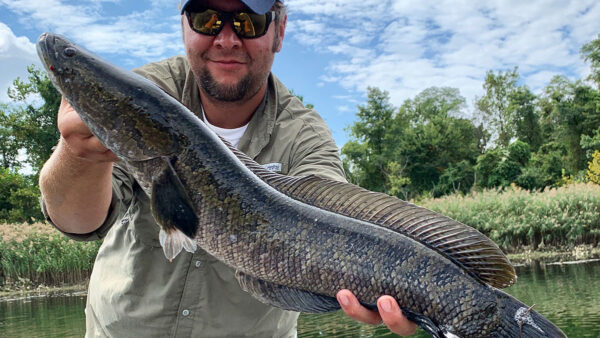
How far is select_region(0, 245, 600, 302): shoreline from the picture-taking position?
14.2m

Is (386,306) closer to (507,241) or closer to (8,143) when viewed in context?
(507,241)

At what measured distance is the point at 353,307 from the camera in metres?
2.03

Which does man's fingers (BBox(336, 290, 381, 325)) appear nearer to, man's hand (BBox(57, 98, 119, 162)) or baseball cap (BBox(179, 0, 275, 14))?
man's hand (BBox(57, 98, 119, 162))

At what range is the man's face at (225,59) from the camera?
2883 mm

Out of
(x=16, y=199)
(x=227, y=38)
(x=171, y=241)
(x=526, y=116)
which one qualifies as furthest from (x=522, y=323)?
(x=526, y=116)

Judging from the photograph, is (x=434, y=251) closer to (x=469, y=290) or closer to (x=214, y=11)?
(x=469, y=290)

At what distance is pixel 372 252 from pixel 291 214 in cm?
35

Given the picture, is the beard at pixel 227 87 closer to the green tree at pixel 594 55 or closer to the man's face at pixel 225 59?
the man's face at pixel 225 59

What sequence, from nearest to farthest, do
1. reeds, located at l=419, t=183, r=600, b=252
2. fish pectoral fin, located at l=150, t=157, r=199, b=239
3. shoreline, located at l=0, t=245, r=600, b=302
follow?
fish pectoral fin, located at l=150, t=157, r=199, b=239, shoreline, located at l=0, t=245, r=600, b=302, reeds, located at l=419, t=183, r=600, b=252

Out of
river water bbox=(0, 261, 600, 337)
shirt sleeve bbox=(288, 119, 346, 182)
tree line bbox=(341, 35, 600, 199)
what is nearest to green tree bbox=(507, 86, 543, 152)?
tree line bbox=(341, 35, 600, 199)

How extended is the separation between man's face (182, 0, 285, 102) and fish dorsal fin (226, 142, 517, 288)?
0.83m

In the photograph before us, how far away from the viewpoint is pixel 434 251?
203 cm

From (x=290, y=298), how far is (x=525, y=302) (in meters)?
8.24

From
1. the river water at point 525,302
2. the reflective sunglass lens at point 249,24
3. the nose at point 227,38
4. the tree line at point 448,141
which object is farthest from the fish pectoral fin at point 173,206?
the tree line at point 448,141
